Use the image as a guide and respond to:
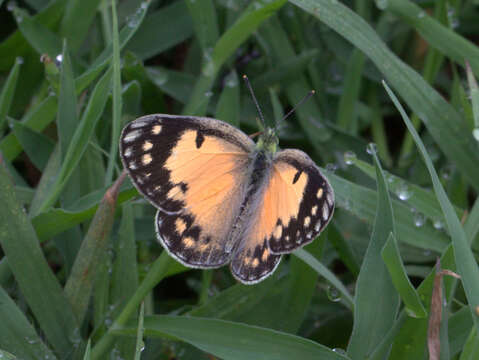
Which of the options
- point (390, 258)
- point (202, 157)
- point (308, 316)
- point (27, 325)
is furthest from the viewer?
point (308, 316)

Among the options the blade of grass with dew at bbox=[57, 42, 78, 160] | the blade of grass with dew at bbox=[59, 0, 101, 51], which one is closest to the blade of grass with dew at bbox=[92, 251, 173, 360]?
the blade of grass with dew at bbox=[57, 42, 78, 160]

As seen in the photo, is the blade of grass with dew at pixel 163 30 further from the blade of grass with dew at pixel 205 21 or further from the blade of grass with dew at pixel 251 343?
the blade of grass with dew at pixel 251 343

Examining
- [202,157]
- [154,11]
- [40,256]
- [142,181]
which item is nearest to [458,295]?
[202,157]

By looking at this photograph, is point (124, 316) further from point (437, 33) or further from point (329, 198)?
point (437, 33)

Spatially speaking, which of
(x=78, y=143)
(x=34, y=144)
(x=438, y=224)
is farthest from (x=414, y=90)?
(x=34, y=144)

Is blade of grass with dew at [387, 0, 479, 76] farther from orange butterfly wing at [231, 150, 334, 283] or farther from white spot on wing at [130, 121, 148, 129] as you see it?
white spot on wing at [130, 121, 148, 129]

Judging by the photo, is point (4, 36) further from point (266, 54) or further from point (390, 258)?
point (390, 258)
